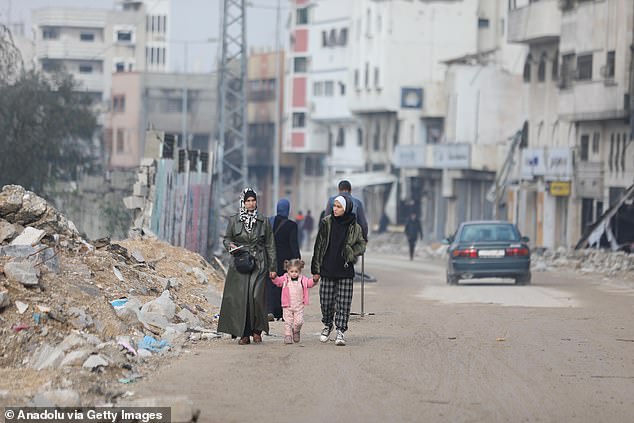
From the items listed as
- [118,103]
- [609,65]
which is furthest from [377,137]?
[609,65]

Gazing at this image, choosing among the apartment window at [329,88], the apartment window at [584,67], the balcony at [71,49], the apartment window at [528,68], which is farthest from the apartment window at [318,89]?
the apartment window at [584,67]

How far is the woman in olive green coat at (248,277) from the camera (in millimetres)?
15156

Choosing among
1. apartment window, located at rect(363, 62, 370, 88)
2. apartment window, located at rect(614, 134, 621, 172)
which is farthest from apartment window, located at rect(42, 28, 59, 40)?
apartment window, located at rect(614, 134, 621, 172)

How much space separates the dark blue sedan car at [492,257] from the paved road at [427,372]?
889 cm

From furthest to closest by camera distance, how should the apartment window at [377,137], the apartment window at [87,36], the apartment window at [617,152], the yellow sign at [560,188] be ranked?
the apartment window at [87,36], the apartment window at [377,137], the yellow sign at [560,188], the apartment window at [617,152]

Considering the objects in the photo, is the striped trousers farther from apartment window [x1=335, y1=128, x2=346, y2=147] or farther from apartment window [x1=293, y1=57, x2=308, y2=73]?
apartment window [x1=293, y1=57, x2=308, y2=73]

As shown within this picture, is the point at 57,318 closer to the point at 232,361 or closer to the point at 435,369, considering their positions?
the point at 232,361

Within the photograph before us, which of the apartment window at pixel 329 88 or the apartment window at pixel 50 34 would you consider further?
the apartment window at pixel 50 34

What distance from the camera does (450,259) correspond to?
30.8 m

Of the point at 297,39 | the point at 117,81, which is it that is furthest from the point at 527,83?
Result: the point at 117,81

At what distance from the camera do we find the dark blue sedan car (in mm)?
30062

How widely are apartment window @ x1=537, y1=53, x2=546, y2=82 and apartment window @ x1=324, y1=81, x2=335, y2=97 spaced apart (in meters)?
35.1

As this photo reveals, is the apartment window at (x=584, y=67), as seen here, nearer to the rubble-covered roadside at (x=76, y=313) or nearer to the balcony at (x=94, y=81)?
the rubble-covered roadside at (x=76, y=313)

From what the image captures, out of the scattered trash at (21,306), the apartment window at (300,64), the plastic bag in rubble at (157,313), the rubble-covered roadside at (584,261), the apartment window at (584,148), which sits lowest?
the rubble-covered roadside at (584,261)
